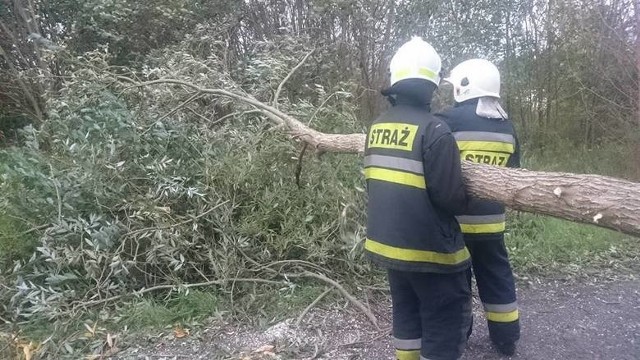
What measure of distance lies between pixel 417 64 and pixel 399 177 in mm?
472

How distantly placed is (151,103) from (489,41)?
14.8 ft

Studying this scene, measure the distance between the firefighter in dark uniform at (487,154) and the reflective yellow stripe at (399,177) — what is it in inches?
21.0

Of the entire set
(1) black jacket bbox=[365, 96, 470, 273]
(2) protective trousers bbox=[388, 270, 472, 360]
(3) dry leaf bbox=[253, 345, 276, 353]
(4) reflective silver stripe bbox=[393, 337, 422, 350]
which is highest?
(1) black jacket bbox=[365, 96, 470, 273]

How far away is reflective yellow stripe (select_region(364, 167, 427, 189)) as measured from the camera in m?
2.29

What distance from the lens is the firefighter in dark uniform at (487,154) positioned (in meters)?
2.79

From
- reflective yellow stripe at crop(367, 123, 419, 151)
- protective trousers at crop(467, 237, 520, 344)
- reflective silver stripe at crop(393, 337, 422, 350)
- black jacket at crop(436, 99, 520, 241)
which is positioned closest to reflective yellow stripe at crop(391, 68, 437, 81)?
reflective yellow stripe at crop(367, 123, 419, 151)

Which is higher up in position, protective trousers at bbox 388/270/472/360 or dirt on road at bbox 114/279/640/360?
protective trousers at bbox 388/270/472/360

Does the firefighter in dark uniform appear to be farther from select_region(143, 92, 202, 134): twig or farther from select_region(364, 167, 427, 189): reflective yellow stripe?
select_region(143, 92, 202, 134): twig

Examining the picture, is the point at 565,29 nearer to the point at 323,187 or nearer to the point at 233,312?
the point at 323,187

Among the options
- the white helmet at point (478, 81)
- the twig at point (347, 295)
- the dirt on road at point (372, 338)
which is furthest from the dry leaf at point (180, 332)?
the white helmet at point (478, 81)

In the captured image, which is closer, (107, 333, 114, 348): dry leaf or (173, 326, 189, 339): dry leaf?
(107, 333, 114, 348): dry leaf

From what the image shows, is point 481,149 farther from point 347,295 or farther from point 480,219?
point 347,295

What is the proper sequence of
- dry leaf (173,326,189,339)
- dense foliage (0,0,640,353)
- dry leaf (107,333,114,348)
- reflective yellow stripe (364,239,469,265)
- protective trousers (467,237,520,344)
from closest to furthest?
reflective yellow stripe (364,239,469,265), protective trousers (467,237,520,344), dry leaf (107,333,114,348), dry leaf (173,326,189,339), dense foliage (0,0,640,353)

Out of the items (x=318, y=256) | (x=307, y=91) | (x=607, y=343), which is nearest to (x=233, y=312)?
(x=318, y=256)
